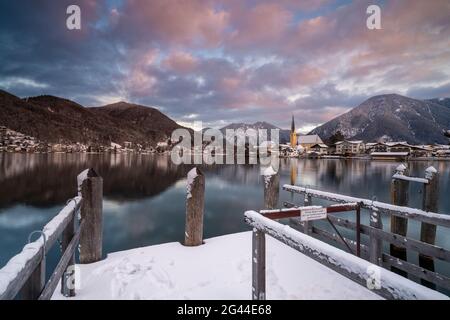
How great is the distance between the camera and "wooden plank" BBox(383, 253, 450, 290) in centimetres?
444

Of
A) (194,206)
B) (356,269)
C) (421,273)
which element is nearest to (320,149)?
(421,273)

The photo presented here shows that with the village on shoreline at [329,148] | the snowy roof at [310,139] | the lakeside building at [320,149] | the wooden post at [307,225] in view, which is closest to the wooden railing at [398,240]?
the wooden post at [307,225]

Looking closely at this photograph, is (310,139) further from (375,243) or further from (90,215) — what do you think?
(90,215)

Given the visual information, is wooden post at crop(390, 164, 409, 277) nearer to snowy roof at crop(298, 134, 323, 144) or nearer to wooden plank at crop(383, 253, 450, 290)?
wooden plank at crop(383, 253, 450, 290)

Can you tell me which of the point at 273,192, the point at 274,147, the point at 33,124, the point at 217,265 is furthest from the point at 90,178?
the point at 33,124

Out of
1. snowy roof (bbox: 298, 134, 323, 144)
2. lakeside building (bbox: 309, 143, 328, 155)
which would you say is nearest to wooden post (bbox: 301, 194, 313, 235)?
lakeside building (bbox: 309, 143, 328, 155)

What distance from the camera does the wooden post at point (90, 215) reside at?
16.9ft

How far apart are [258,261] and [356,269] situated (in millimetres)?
1458

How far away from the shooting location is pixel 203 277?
476 cm

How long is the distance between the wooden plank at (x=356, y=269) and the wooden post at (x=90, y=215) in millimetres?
4204

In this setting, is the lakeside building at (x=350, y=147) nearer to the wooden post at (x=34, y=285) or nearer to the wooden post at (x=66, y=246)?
the wooden post at (x=66, y=246)

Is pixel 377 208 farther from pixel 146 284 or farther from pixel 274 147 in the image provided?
pixel 274 147
